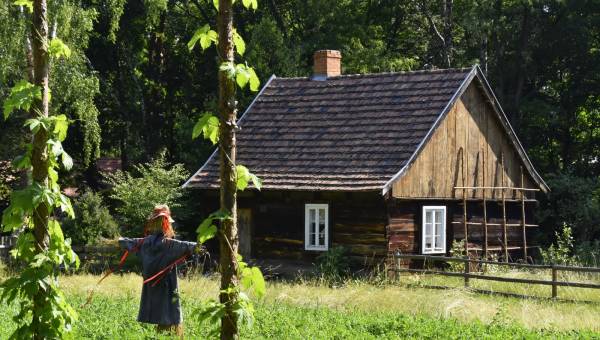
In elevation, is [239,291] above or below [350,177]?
below

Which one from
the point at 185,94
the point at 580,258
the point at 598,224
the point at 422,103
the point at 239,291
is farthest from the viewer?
the point at 185,94

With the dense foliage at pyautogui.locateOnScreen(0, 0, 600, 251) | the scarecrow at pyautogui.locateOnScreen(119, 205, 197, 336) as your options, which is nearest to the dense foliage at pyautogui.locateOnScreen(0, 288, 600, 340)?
the scarecrow at pyautogui.locateOnScreen(119, 205, 197, 336)

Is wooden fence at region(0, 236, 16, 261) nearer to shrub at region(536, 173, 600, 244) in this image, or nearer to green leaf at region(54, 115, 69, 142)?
shrub at region(536, 173, 600, 244)

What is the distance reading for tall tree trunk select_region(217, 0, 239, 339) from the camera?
7.11 meters

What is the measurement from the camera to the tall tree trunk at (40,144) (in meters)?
8.28

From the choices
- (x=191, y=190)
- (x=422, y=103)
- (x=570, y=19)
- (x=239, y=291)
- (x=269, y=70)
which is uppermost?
(x=570, y=19)

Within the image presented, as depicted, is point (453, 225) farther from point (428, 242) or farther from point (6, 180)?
point (6, 180)

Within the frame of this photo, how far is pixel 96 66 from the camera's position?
38.2 metres

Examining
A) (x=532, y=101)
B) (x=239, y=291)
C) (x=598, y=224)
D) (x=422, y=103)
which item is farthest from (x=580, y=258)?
(x=239, y=291)

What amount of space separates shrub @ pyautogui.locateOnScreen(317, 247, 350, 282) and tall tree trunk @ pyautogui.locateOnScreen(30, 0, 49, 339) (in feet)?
50.5

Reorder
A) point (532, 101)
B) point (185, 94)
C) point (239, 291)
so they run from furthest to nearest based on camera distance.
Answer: point (185, 94) < point (532, 101) < point (239, 291)

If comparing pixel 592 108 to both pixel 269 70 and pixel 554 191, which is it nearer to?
pixel 554 191

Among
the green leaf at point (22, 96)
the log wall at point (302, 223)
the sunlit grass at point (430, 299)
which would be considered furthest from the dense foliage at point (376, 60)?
the green leaf at point (22, 96)

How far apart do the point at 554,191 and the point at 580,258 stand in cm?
471
